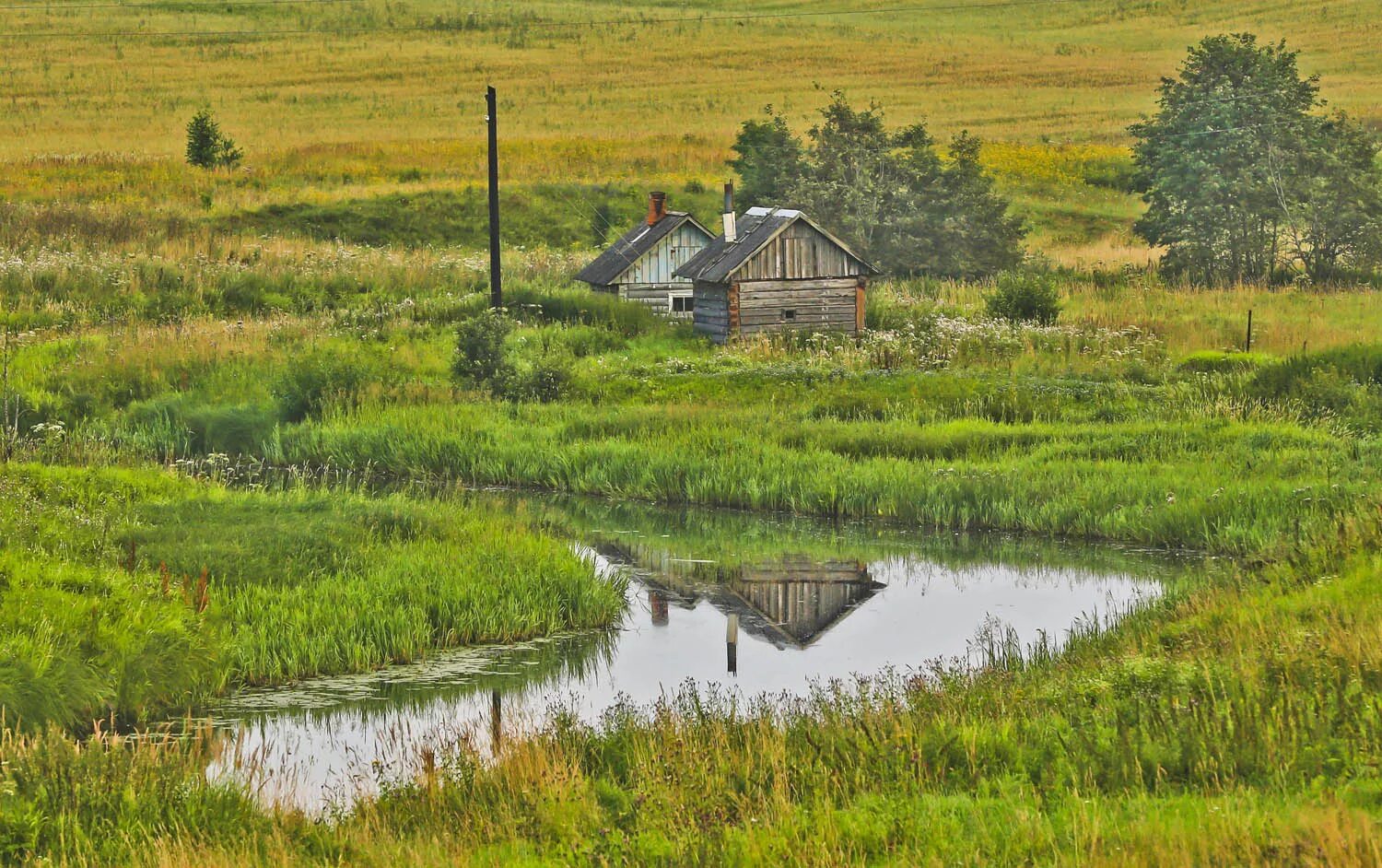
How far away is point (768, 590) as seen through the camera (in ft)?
67.2

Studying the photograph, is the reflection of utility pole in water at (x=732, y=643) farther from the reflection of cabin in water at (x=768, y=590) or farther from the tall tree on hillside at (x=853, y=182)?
the tall tree on hillside at (x=853, y=182)

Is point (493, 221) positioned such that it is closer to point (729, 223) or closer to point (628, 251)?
point (729, 223)

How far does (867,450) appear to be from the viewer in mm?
27203

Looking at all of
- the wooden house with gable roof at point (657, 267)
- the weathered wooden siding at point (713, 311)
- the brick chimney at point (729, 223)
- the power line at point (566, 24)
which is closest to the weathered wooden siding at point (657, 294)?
the wooden house with gable roof at point (657, 267)

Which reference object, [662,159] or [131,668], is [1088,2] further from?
[131,668]

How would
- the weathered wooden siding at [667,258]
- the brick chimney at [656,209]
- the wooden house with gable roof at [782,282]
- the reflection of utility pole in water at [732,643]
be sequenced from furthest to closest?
the brick chimney at [656,209], the weathered wooden siding at [667,258], the wooden house with gable roof at [782,282], the reflection of utility pole in water at [732,643]

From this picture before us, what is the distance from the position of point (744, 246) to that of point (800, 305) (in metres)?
2.04

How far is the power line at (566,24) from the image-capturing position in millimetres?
103188

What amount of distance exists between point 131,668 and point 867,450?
14.9m

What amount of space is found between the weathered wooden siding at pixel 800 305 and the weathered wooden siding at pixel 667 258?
5.15 metres

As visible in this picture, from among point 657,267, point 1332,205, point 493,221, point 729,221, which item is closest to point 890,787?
point 493,221

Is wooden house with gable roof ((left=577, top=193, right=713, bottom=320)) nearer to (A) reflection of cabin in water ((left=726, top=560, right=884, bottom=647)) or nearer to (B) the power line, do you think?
(A) reflection of cabin in water ((left=726, top=560, right=884, bottom=647))

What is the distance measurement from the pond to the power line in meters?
88.3

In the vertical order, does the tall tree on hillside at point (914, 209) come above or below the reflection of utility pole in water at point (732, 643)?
above
